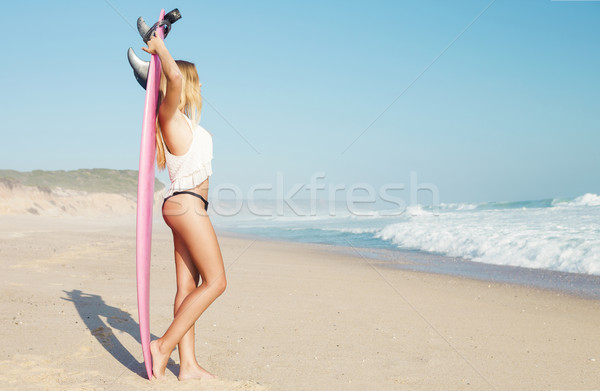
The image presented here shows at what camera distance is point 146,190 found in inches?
105

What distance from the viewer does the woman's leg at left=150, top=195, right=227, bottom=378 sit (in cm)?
259

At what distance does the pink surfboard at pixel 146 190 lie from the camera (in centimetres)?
260

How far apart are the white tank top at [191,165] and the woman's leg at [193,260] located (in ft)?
0.25

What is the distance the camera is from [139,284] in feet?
9.02

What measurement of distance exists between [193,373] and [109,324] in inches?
54.3

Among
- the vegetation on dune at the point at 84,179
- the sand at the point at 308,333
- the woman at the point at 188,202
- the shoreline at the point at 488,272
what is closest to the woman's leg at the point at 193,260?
the woman at the point at 188,202

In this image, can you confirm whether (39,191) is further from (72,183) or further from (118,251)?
(118,251)

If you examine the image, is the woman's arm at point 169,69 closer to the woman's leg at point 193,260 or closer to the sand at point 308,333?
the woman's leg at point 193,260

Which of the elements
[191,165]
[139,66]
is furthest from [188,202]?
[139,66]

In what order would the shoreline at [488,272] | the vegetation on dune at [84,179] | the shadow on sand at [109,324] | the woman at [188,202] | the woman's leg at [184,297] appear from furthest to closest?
1. the vegetation on dune at [84,179]
2. the shoreline at [488,272]
3. the shadow on sand at [109,324]
4. the woman's leg at [184,297]
5. the woman at [188,202]

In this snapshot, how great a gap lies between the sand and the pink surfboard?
310 millimetres

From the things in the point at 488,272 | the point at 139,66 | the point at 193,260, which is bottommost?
the point at 488,272

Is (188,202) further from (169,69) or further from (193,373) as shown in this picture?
(193,373)

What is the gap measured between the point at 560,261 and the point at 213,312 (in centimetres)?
639
